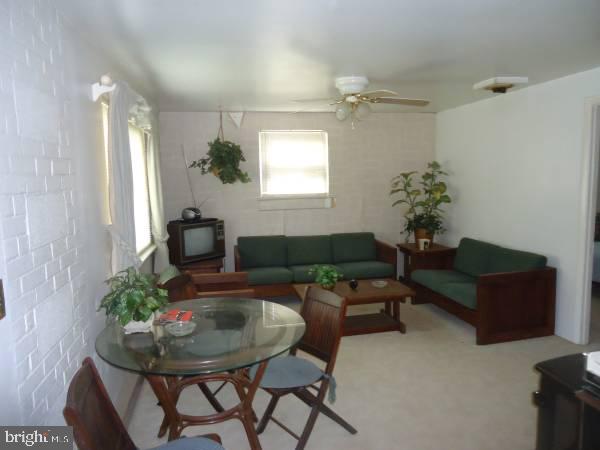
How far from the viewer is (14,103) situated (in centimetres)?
152

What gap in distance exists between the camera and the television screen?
486 cm

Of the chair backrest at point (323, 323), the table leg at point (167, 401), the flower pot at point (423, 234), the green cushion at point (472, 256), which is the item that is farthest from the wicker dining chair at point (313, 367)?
the flower pot at point (423, 234)

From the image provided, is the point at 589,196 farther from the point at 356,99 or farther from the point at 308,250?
the point at 308,250

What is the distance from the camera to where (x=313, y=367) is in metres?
2.49

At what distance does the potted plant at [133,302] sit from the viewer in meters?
2.15

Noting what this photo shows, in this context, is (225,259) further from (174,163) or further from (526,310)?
(526,310)

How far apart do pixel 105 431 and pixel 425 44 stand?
2.84 m

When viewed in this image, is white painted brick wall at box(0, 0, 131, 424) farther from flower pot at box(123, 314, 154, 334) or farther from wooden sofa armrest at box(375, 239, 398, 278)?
wooden sofa armrest at box(375, 239, 398, 278)

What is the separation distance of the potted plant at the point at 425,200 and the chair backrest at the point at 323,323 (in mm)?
3152

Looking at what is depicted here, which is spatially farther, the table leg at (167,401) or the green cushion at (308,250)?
the green cushion at (308,250)

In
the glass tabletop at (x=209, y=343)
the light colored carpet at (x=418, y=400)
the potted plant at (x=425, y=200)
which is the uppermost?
the potted plant at (x=425, y=200)

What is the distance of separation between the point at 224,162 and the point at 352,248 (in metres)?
2.08

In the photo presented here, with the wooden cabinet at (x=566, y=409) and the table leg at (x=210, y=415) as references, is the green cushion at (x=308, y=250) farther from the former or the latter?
the wooden cabinet at (x=566, y=409)

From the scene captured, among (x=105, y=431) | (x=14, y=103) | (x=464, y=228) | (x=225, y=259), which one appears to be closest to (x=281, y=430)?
(x=105, y=431)
